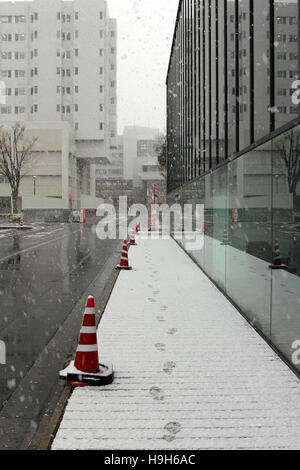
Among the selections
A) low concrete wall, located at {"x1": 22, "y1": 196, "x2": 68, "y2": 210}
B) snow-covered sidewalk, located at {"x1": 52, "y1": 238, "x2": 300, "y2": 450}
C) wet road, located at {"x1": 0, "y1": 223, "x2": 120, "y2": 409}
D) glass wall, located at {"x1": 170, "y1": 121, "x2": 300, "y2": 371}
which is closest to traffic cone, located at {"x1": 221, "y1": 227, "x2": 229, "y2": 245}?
glass wall, located at {"x1": 170, "y1": 121, "x2": 300, "y2": 371}

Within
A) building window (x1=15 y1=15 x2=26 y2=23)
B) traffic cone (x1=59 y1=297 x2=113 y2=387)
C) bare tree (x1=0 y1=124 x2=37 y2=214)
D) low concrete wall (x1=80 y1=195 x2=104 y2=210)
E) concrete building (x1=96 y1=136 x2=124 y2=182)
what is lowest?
traffic cone (x1=59 y1=297 x2=113 y2=387)

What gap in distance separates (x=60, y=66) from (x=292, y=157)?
7109 cm

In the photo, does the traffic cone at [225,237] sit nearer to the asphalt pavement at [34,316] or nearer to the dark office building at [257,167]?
the dark office building at [257,167]

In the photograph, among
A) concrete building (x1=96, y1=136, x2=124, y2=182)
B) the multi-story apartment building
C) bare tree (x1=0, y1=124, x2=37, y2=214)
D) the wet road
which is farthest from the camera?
concrete building (x1=96, y1=136, x2=124, y2=182)

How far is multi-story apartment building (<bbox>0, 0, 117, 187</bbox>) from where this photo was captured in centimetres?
6950

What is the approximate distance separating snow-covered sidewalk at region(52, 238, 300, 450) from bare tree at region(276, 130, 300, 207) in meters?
1.94

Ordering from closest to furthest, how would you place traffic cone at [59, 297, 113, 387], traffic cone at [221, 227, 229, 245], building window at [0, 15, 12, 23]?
traffic cone at [59, 297, 113, 387] < traffic cone at [221, 227, 229, 245] < building window at [0, 15, 12, 23]

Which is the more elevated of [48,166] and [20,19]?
[20,19]

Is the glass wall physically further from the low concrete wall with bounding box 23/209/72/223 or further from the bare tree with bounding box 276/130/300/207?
the low concrete wall with bounding box 23/209/72/223

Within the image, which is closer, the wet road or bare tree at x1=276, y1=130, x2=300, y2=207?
bare tree at x1=276, y1=130, x2=300, y2=207

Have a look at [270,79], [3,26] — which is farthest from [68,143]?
[270,79]

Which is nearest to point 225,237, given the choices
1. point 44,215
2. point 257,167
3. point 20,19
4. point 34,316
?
point 257,167

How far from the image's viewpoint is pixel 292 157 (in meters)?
4.87

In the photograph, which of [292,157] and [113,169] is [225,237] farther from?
[113,169]
